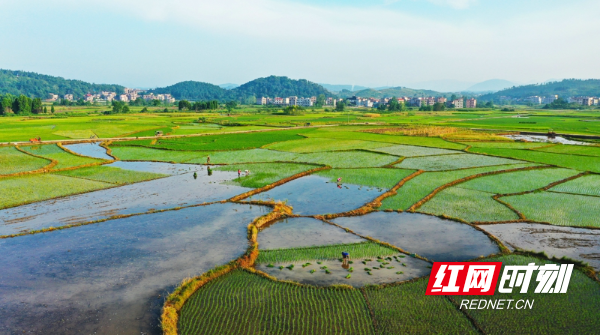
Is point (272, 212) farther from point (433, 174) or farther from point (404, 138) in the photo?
point (404, 138)

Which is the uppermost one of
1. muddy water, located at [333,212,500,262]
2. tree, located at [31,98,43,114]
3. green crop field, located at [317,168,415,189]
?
tree, located at [31,98,43,114]

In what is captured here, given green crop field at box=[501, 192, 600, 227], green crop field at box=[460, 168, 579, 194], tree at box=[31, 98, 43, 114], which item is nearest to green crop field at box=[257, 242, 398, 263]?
green crop field at box=[501, 192, 600, 227]

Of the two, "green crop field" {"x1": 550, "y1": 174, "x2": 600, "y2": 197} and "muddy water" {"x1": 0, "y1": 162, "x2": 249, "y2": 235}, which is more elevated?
"green crop field" {"x1": 550, "y1": 174, "x2": 600, "y2": 197}

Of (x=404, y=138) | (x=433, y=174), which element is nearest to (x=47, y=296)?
(x=433, y=174)

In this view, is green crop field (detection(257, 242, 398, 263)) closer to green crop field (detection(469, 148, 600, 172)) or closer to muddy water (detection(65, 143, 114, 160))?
green crop field (detection(469, 148, 600, 172))

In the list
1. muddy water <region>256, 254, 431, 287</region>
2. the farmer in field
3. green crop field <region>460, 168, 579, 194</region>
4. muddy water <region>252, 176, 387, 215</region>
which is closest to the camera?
muddy water <region>256, 254, 431, 287</region>

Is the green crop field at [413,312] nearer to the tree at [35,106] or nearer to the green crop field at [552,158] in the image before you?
the green crop field at [552,158]

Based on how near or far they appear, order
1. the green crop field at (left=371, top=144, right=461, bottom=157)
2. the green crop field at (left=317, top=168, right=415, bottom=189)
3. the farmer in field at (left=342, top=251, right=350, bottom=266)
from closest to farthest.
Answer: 1. the farmer in field at (left=342, top=251, right=350, bottom=266)
2. the green crop field at (left=317, top=168, right=415, bottom=189)
3. the green crop field at (left=371, top=144, right=461, bottom=157)
